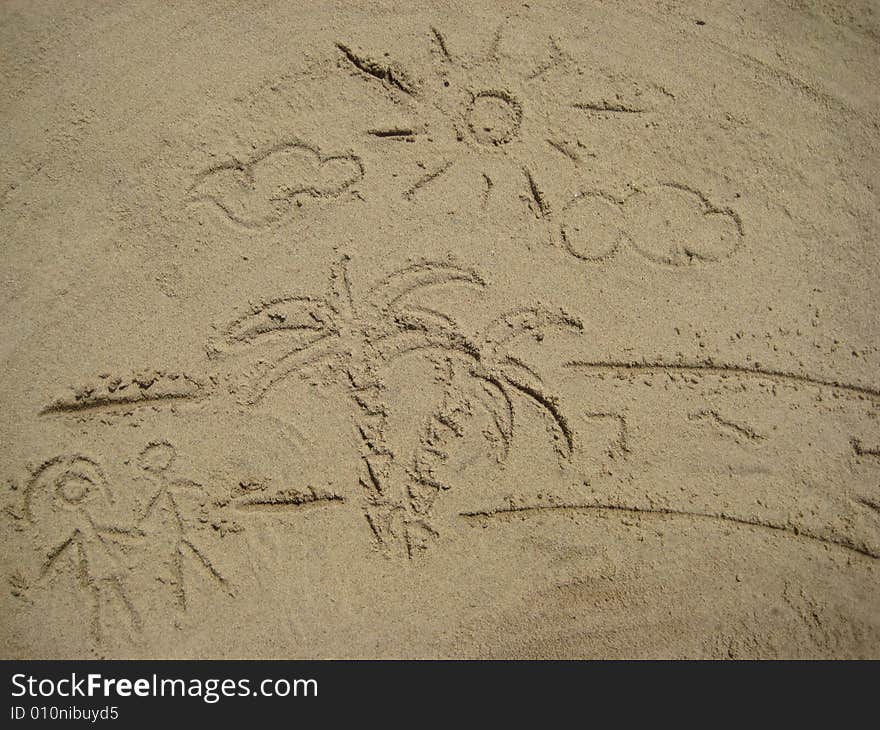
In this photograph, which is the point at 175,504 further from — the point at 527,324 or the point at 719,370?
the point at 719,370

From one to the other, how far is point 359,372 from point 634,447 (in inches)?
36.4

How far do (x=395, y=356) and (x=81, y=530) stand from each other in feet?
3.70

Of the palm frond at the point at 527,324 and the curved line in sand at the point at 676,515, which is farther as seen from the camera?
the palm frond at the point at 527,324

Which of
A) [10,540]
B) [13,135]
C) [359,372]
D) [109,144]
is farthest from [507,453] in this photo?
[13,135]

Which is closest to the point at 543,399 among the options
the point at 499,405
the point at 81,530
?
the point at 499,405

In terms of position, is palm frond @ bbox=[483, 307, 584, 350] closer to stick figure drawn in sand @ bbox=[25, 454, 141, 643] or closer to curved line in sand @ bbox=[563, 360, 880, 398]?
curved line in sand @ bbox=[563, 360, 880, 398]

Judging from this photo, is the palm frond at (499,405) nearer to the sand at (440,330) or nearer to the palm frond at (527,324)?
the sand at (440,330)

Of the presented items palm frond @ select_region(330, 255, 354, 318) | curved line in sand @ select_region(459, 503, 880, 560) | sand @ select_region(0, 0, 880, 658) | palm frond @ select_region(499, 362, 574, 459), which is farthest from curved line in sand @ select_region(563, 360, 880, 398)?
palm frond @ select_region(330, 255, 354, 318)

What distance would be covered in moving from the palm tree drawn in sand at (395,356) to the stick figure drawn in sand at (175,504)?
33cm

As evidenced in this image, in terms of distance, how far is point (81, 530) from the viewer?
7.79 ft

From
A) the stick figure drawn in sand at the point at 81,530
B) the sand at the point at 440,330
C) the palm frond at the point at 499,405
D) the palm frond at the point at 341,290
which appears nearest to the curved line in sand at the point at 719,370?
the sand at the point at 440,330

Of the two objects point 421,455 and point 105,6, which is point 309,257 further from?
point 105,6

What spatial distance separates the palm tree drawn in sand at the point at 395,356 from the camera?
2.41 m

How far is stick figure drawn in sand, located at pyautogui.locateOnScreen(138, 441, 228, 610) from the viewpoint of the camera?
2350 millimetres
